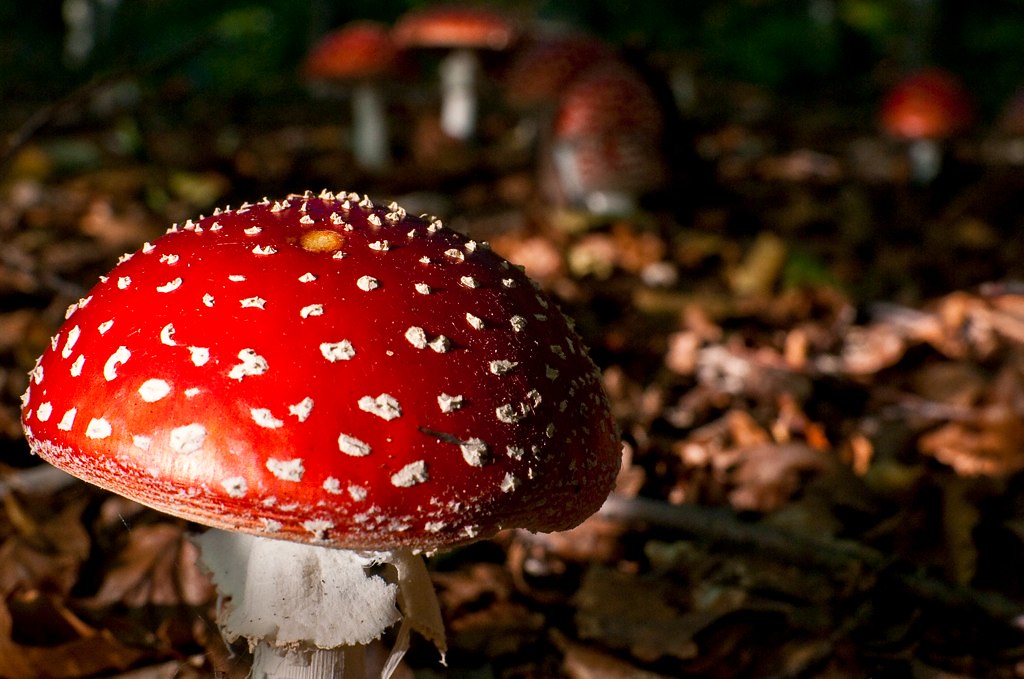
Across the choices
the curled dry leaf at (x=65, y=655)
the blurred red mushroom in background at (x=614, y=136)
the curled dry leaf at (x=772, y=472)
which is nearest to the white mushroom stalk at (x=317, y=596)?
the curled dry leaf at (x=65, y=655)

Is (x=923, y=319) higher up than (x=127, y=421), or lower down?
lower down

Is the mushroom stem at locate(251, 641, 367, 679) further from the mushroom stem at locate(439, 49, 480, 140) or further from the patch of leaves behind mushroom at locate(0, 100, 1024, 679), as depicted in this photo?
the mushroom stem at locate(439, 49, 480, 140)

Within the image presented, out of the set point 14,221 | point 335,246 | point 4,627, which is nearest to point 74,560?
point 4,627

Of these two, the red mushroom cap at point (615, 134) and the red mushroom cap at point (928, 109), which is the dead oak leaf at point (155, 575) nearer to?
the red mushroom cap at point (615, 134)

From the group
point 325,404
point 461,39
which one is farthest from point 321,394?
point 461,39

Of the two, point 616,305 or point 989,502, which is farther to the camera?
point 616,305

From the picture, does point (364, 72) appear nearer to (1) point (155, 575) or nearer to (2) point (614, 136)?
(2) point (614, 136)

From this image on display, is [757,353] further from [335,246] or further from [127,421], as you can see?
[127,421]

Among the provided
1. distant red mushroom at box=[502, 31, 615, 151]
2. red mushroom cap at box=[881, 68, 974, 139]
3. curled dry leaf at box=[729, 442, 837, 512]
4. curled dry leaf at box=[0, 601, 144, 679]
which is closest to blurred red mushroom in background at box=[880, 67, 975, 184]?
red mushroom cap at box=[881, 68, 974, 139]
